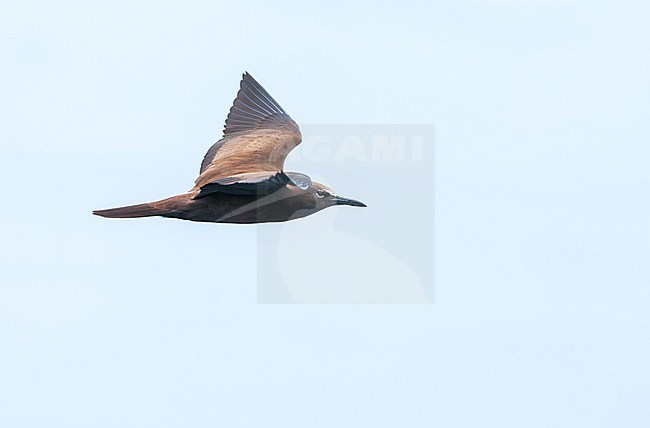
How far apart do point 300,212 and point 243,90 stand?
3.47 metres

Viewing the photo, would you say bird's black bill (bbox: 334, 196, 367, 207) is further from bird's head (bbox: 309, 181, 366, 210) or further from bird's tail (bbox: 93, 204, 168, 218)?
bird's tail (bbox: 93, 204, 168, 218)

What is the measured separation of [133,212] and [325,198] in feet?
7.62

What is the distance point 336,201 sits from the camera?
52.8ft

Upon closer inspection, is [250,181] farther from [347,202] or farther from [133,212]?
[347,202]

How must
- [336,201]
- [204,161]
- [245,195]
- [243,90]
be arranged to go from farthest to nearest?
[243,90]
[204,161]
[336,201]
[245,195]

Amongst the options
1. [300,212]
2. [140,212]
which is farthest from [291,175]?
[140,212]

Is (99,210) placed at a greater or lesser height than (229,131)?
lesser

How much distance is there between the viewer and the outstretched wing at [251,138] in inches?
658

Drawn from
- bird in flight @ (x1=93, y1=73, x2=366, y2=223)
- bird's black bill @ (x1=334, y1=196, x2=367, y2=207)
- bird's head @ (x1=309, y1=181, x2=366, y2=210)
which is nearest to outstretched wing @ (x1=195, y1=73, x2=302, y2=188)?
bird in flight @ (x1=93, y1=73, x2=366, y2=223)

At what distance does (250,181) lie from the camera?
13.9 meters

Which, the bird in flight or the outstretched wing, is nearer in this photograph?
the bird in flight

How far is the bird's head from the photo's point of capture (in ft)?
51.9

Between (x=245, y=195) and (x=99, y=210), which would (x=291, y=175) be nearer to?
(x=245, y=195)

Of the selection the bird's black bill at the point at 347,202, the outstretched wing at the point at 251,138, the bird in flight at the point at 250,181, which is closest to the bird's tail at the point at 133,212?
the bird in flight at the point at 250,181
